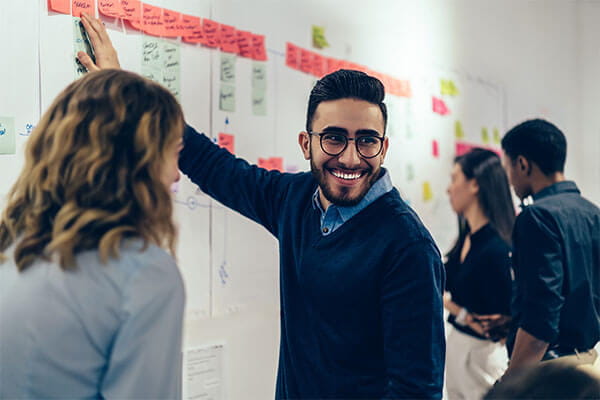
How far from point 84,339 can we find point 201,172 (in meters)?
0.73

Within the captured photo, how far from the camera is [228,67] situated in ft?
6.28

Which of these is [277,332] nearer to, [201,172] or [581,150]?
[201,172]

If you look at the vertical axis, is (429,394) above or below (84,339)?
below

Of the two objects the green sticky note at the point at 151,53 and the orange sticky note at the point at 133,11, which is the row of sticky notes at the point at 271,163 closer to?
the green sticky note at the point at 151,53

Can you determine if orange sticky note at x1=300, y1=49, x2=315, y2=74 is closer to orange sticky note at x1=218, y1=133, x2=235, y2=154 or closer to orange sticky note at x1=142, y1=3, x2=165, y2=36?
orange sticky note at x1=218, y1=133, x2=235, y2=154

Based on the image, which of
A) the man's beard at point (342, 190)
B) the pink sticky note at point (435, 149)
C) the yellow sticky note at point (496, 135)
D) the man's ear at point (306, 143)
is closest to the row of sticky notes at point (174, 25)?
the man's ear at point (306, 143)

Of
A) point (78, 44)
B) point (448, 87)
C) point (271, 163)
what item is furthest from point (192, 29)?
point (448, 87)

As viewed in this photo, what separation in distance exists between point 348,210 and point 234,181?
331 millimetres

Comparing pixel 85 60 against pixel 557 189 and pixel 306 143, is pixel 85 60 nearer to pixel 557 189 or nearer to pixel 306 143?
pixel 306 143

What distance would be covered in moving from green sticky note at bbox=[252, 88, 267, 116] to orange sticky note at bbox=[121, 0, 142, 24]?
46 cm

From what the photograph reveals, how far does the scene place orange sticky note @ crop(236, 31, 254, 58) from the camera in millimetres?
1957

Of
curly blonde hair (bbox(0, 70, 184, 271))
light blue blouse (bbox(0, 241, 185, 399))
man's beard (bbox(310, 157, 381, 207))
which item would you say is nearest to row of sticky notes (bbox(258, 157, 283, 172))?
man's beard (bbox(310, 157, 381, 207))

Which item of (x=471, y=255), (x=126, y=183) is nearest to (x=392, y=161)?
(x=471, y=255)

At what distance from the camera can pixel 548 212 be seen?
204cm
